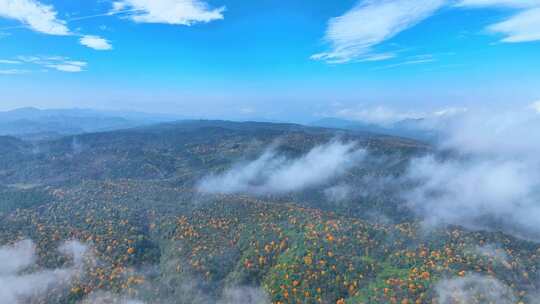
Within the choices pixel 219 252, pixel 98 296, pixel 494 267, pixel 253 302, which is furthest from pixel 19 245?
pixel 494 267

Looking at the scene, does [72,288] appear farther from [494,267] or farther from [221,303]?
[494,267]

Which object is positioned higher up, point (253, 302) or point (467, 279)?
point (467, 279)

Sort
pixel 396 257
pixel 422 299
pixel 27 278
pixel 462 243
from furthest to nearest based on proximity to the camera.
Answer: pixel 462 243, pixel 396 257, pixel 27 278, pixel 422 299

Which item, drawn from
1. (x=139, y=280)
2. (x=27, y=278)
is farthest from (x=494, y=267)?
(x=27, y=278)

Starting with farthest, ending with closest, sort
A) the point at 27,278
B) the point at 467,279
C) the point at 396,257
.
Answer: the point at 396,257, the point at 27,278, the point at 467,279

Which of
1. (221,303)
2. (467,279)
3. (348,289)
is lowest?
(221,303)

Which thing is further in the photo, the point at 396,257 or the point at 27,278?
the point at 396,257

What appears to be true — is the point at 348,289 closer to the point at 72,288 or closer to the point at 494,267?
the point at 494,267

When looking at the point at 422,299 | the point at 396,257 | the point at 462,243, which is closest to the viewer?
the point at 422,299

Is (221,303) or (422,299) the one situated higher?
(422,299)
